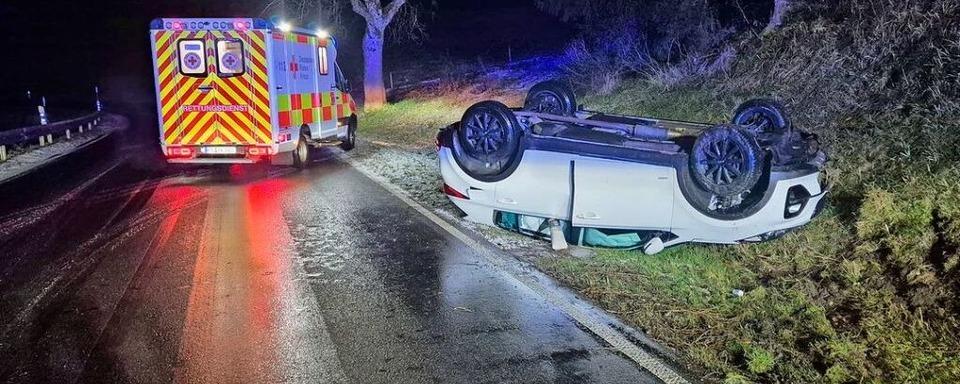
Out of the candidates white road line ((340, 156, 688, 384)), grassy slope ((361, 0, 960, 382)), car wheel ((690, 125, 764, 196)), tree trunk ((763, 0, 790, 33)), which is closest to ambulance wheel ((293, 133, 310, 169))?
white road line ((340, 156, 688, 384))

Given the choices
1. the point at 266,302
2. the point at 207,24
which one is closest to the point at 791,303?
the point at 266,302

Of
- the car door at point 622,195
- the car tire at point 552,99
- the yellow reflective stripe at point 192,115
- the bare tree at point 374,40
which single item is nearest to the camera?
the car door at point 622,195

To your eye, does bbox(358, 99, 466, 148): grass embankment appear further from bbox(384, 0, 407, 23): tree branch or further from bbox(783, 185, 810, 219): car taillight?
bbox(783, 185, 810, 219): car taillight

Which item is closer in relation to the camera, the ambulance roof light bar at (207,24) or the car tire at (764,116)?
the car tire at (764,116)

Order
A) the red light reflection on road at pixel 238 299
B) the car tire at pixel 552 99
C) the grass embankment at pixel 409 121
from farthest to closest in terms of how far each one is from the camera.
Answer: the grass embankment at pixel 409 121
the car tire at pixel 552 99
the red light reflection on road at pixel 238 299

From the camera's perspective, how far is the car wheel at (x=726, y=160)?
5453mm

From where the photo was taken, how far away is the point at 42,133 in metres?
15.9

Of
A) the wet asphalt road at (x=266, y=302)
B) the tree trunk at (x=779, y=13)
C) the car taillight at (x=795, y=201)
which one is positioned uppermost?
the tree trunk at (x=779, y=13)

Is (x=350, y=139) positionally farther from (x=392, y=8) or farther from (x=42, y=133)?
(x=42, y=133)

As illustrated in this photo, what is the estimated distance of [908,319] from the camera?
4.35 m

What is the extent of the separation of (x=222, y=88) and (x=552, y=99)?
542cm

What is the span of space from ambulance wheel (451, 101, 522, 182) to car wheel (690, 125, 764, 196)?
1.72 meters

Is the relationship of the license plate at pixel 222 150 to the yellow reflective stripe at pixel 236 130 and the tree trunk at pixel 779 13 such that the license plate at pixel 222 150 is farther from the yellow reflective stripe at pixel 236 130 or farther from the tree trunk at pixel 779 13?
the tree trunk at pixel 779 13

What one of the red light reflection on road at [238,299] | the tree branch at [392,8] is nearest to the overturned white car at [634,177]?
the red light reflection on road at [238,299]
